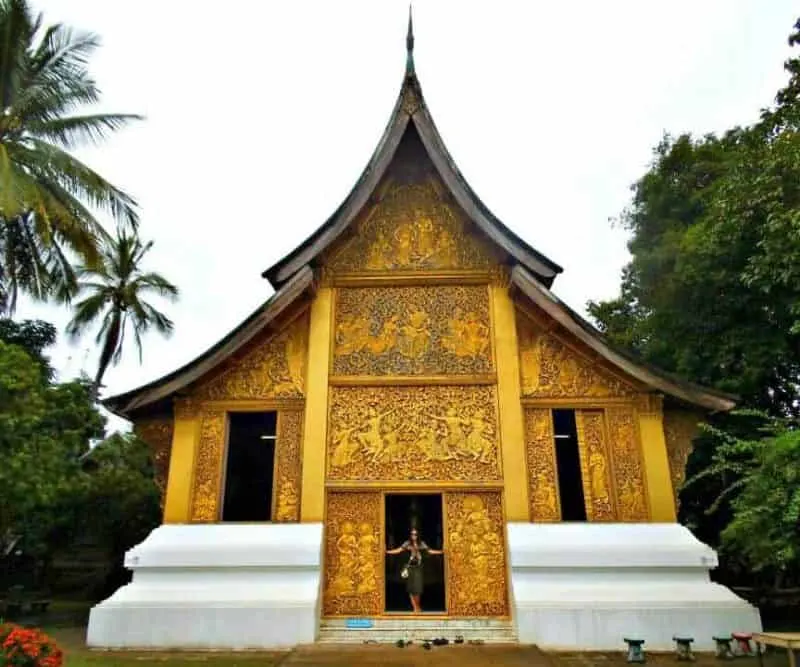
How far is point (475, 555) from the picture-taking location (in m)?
7.71

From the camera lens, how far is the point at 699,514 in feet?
42.5

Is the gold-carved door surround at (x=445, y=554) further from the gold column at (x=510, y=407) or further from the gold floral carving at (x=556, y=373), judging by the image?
the gold floral carving at (x=556, y=373)

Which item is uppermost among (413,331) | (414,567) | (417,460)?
(413,331)

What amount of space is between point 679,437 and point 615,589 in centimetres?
225

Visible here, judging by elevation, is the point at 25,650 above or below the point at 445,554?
below

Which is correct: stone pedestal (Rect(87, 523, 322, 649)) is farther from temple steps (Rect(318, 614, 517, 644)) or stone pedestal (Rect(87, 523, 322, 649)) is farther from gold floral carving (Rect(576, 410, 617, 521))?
gold floral carving (Rect(576, 410, 617, 521))

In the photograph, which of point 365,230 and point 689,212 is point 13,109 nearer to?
point 365,230

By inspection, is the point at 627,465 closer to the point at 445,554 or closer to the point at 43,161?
the point at 445,554

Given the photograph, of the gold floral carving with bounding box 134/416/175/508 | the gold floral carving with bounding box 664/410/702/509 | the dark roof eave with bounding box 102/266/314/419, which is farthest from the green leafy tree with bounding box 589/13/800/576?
the gold floral carving with bounding box 134/416/175/508

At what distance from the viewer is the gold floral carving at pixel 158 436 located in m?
8.20

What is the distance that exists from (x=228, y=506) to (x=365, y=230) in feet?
15.0

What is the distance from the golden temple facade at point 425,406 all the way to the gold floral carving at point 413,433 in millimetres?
20

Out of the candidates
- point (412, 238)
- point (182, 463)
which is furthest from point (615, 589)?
point (182, 463)

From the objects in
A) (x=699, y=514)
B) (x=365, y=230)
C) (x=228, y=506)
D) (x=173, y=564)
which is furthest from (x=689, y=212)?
(x=173, y=564)
